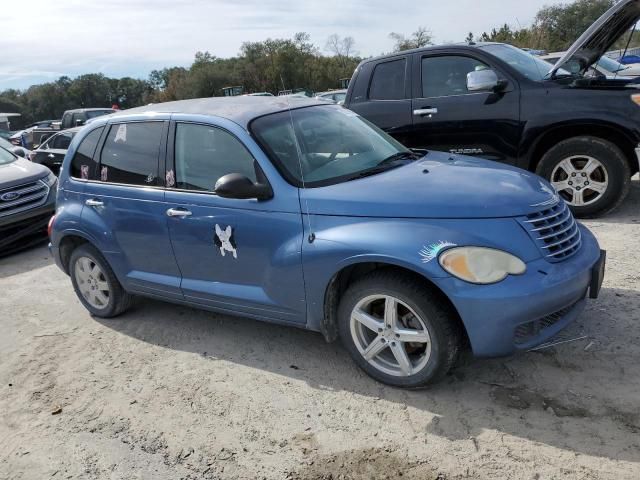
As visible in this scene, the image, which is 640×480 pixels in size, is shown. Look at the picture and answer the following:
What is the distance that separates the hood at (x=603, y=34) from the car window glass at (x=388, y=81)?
5.63ft

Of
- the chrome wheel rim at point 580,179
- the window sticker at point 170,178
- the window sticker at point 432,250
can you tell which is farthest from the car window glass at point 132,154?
the chrome wheel rim at point 580,179

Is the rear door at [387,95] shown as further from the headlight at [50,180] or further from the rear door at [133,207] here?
the headlight at [50,180]

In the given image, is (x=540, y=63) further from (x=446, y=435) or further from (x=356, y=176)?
(x=446, y=435)

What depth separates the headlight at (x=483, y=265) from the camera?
112 inches

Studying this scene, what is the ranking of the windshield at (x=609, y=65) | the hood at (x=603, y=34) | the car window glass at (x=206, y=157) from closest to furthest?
the car window glass at (x=206, y=157)
the hood at (x=603, y=34)
the windshield at (x=609, y=65)

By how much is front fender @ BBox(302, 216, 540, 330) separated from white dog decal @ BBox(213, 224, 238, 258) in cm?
59

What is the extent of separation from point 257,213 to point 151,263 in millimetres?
1201

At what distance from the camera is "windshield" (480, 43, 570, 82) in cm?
609

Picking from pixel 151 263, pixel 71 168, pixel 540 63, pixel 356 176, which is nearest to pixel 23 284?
pixel 71 168

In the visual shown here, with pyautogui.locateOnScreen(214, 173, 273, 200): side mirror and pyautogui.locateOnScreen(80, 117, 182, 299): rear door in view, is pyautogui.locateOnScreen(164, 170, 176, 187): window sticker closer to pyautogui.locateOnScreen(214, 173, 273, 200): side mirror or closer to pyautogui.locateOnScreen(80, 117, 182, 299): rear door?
pyautogui.locateOnScreen(80, 117, 182, 299): rear door

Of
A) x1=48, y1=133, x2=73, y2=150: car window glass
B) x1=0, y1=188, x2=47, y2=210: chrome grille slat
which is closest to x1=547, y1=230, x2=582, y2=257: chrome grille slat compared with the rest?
x1=0, y1=188, x2=47, y2=210: chrome grille slat

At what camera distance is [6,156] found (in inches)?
342

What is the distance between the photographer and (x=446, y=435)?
285 centimetres

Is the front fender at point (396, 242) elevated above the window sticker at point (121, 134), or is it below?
below
